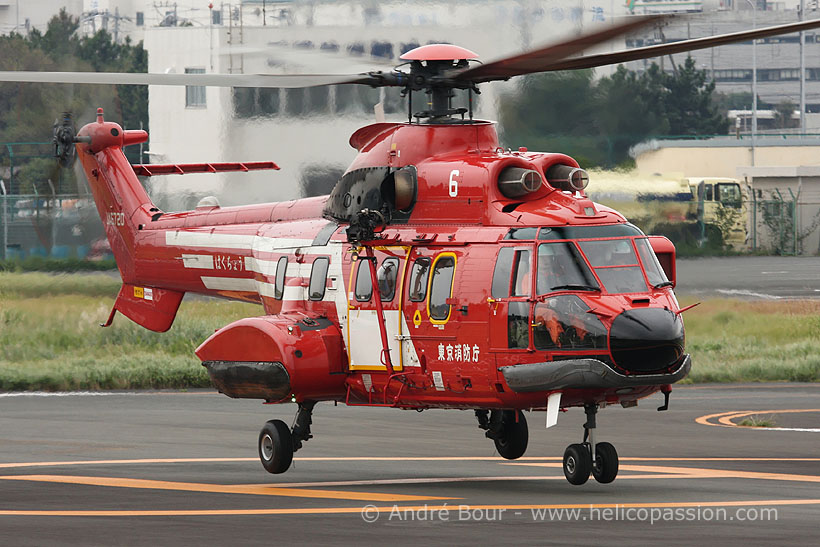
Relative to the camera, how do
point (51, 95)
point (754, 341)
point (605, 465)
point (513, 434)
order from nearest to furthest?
point (605, 465)
point (513, 434)
point (51, 95)
point (754, 341)

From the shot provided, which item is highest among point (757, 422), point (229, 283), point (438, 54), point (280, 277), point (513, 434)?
point (438, 54)

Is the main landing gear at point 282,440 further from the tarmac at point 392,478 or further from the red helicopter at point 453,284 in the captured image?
the tarmac at point 392,478

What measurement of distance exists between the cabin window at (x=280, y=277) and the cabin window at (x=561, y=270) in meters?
4.53

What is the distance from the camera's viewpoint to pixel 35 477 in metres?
18.4

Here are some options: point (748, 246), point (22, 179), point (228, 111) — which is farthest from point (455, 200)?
point (748, 246)

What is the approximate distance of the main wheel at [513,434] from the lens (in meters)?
19.7

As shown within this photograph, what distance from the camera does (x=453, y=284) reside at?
1689 cm

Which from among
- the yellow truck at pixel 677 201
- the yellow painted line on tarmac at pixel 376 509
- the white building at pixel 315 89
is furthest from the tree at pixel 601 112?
the yellow painted line on tarmac at pixel 376 509

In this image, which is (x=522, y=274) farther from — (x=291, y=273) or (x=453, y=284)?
(x=291, y=273)

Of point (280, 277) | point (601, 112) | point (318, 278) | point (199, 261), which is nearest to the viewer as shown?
point (318, 278)

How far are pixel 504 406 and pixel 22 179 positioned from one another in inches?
899

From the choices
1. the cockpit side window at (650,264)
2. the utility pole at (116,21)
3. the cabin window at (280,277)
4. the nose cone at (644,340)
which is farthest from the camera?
the utility pole at (116,21)

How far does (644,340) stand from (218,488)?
217 inches

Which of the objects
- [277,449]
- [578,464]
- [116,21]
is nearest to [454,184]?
[578,464]
